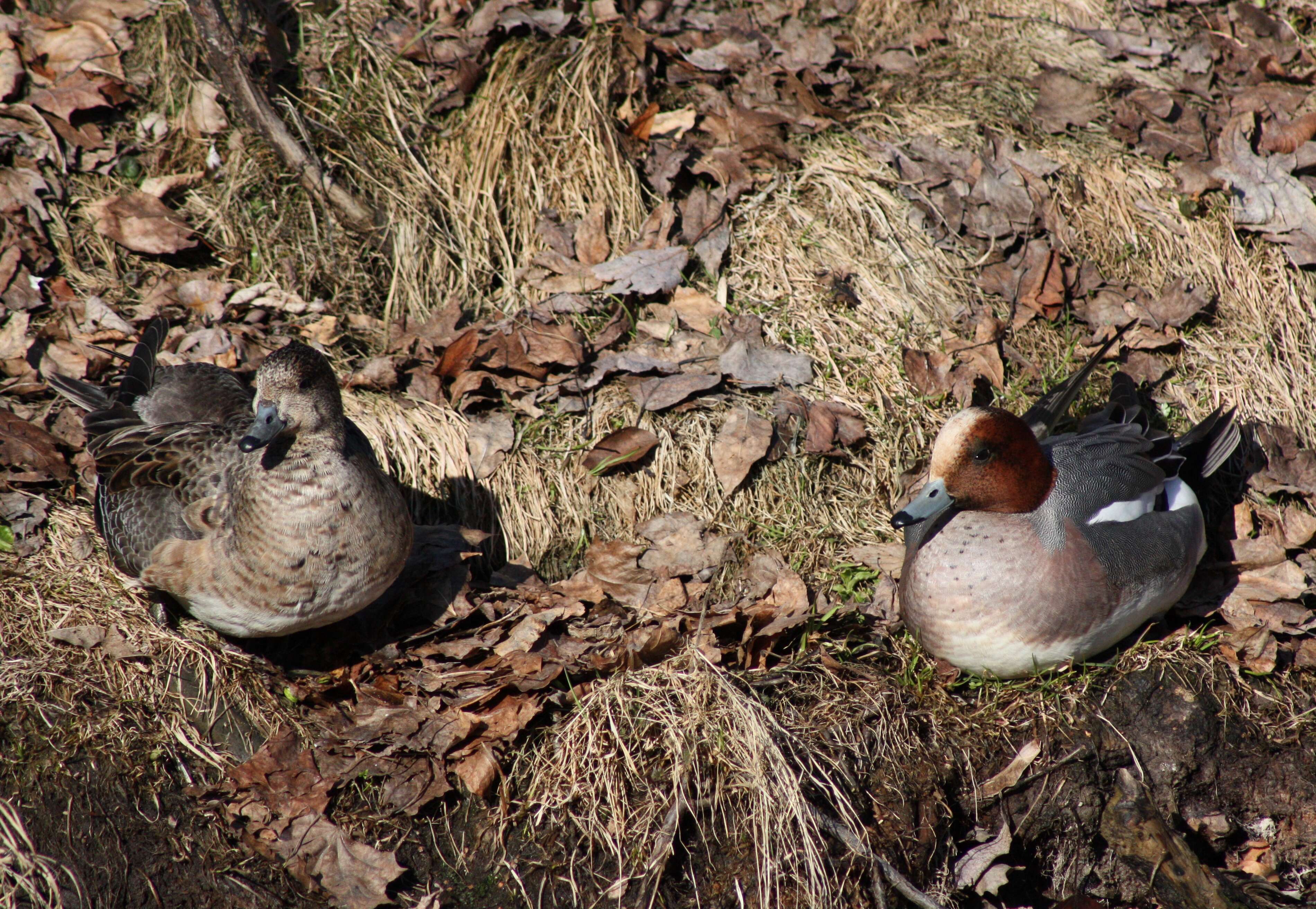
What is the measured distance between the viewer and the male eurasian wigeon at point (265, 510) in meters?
3.12

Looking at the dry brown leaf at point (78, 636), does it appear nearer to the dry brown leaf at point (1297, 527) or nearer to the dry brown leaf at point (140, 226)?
the dry brown leaf at point (1297, 527)

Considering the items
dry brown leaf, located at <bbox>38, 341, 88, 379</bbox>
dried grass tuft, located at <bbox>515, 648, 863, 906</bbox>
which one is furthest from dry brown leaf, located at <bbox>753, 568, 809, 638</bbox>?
dry brown leaf, located at <bbox>38, 341, 88, 379</bbox>

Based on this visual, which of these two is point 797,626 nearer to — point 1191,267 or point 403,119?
point 1191,267

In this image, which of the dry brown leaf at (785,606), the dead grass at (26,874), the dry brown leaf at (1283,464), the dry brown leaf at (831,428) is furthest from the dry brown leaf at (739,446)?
the dead grass at (26,874)

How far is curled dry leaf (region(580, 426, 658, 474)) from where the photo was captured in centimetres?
400

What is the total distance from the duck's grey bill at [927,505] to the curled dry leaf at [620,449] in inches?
44.7

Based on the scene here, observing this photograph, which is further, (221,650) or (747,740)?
(221,650)

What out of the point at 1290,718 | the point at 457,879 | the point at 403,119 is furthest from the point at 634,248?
the point at 1290,718

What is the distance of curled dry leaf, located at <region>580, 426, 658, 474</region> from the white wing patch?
Answer: 1638 mm

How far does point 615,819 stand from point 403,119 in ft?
10.7

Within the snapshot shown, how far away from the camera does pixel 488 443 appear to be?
4109 millimetres

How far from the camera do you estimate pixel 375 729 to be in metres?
3.32

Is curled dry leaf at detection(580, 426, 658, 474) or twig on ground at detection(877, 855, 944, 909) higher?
curled dry leaf at detection(580, 426, 658, 474)

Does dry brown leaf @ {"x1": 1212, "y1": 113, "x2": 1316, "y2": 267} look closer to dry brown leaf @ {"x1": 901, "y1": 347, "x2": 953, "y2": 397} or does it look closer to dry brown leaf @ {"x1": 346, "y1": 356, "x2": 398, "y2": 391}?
dry brown leaf @ {"x1": 901, "y1": 347, "x2": 953, "y2": 397}
